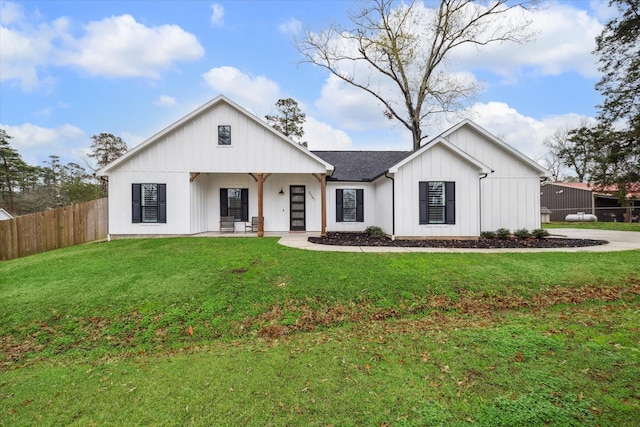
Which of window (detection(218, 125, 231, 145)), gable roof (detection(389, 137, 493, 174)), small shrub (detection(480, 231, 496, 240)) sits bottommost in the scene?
small shrub (detection(480, 231, 496, 240))

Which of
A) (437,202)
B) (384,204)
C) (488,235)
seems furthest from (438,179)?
(488,235)

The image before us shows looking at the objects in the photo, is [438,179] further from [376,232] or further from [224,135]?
[224,135]

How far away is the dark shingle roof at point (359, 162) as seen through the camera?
14759 mm

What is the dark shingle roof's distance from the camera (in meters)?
14.8

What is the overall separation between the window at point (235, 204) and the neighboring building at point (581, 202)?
88.8ft

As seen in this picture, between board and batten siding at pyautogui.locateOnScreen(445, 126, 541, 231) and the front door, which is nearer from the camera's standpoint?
board and batten siding at pyautogui.locateOnScreen(445, 126, 541, 231)

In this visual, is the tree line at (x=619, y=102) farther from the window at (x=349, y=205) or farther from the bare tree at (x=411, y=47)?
the window at (x=349, y=205)

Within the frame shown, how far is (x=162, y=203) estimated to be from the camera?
12.3 metres

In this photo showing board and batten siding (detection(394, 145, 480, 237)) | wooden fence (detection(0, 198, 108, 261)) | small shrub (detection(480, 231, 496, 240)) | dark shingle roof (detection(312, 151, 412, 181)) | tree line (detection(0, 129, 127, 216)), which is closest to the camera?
board and batten siding (detection(394, 145, 480, 237))

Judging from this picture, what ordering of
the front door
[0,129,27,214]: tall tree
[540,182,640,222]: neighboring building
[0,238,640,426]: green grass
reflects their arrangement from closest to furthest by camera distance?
[0,238,640,426]: green grass → the front door → [540,182,640,222]: neighboring building → [0,129,27,214]: tall tree

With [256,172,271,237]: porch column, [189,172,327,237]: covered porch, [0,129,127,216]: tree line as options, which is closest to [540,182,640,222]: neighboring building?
[189,172,327,237]: covered porch

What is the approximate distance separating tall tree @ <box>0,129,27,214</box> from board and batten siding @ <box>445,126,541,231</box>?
38333 mm

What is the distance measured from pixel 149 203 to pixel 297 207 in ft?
20.2

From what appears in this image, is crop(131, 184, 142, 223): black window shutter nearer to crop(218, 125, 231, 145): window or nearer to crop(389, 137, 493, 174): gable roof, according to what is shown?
crop(218, 125, 231, 145): window
